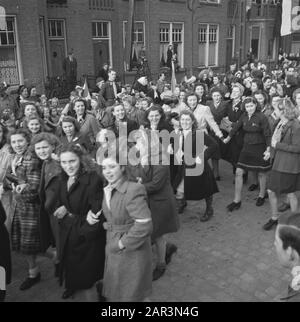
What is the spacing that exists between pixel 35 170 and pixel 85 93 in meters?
5.78

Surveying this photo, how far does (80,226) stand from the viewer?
3480 millimetres

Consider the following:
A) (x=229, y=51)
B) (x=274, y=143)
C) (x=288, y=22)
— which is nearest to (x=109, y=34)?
(x=288, y=22)

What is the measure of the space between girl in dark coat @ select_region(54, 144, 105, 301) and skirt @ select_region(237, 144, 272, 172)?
3157 millimetres

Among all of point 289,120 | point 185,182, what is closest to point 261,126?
point 289,120

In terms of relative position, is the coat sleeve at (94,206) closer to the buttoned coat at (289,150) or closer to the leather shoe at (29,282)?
the leather shoe at (29,282)

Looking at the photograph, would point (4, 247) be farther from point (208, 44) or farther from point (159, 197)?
point (208, 44)

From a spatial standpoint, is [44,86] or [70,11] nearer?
[44,86]

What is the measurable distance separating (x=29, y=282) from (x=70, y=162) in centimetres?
177

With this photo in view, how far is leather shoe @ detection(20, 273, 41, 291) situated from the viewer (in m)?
4.39

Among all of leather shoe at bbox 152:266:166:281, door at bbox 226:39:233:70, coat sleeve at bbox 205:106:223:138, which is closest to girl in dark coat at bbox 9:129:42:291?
leather shoe at bbox 152:266:166:281

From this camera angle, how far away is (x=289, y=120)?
5.17 m

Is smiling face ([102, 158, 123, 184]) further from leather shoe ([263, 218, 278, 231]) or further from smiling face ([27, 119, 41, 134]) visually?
leather shoe ([263, 218, 278, 231])

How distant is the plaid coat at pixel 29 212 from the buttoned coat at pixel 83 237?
2.45 ft
